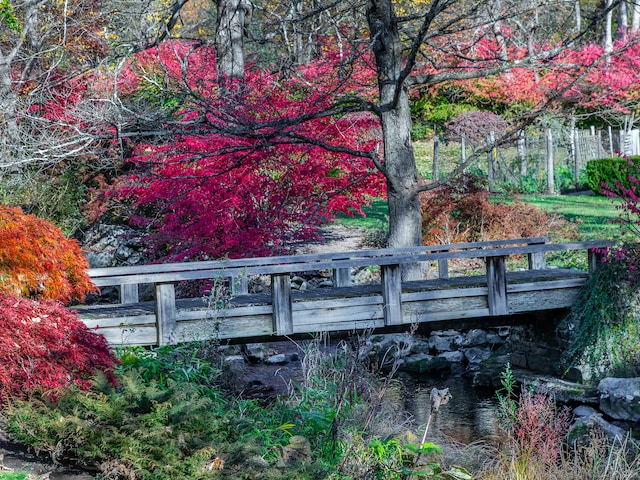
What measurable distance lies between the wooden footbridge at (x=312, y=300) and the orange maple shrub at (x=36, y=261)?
74 cm

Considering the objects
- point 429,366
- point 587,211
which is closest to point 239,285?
point 429,366

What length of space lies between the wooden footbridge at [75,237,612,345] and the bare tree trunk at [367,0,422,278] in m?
0.49

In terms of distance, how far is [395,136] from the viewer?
31.8 feet

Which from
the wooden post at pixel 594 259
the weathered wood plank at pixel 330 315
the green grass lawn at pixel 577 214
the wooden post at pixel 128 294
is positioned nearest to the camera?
the weathered wood plank at pixel 330 315

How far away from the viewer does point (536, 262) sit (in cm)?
1038

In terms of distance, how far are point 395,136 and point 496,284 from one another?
233cm

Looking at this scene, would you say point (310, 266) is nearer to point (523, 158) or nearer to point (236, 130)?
point (236, 130)

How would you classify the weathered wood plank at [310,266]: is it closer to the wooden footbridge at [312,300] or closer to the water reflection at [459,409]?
the wooden footbridge at [312,300]

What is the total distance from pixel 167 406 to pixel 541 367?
6.16 meters

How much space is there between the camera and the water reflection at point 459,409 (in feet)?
25.2

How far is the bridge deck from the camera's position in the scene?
284 inches

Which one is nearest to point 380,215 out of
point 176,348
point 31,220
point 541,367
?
point 541,367

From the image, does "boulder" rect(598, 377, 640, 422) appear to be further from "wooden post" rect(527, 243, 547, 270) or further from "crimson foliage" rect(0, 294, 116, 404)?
"crimson foliage" rect(0, 294, 116, 404)

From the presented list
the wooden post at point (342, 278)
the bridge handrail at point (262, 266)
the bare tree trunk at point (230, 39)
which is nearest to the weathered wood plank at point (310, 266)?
the bridge handrail at point (262, 266)
